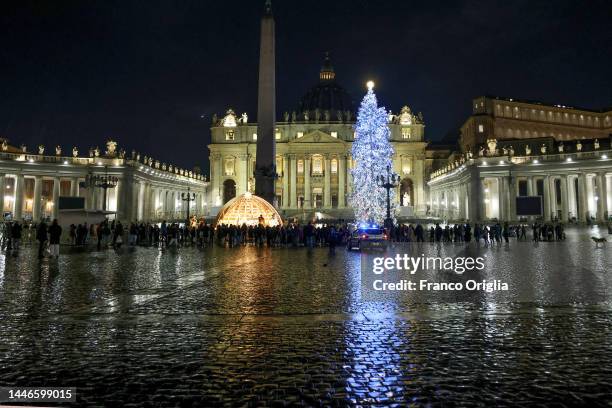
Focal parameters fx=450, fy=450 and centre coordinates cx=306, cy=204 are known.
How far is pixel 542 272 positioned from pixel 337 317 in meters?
8.38

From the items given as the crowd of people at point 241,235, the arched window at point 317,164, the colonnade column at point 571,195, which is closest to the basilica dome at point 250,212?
the crowd of people at point 241,235

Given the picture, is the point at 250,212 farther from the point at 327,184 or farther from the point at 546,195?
the point at 327,184

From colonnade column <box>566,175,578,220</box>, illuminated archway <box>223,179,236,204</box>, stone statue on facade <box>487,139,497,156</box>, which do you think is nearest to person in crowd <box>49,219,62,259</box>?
stone statue on facade <box>487,139,497,156</box>

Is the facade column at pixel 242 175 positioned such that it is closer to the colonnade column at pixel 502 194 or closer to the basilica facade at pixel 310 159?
the basilica facade at pixel 310 159

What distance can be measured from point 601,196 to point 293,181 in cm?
4959

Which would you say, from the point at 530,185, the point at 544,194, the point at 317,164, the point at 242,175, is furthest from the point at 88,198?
the point at 544,194

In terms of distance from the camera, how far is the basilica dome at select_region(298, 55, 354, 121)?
103m

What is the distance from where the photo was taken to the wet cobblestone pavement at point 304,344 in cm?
400

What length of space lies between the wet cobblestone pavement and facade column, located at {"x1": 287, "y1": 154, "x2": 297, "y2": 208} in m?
73.9

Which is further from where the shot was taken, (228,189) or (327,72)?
(327,72)

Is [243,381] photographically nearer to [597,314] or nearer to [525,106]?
[597,314]

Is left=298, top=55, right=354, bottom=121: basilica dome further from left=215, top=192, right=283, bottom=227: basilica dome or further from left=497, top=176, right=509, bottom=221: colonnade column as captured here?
left=215, top=192, right=283, bottom=227: basilica dome

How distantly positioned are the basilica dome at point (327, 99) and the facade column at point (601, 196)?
5753 cm

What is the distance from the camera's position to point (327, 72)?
113438mm
